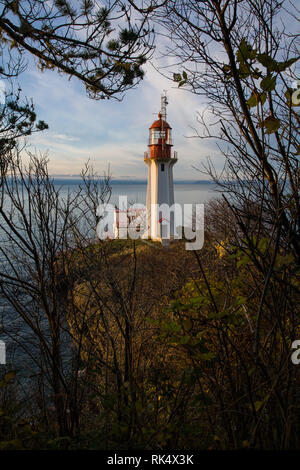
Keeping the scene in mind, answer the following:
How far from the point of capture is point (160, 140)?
68.5ft

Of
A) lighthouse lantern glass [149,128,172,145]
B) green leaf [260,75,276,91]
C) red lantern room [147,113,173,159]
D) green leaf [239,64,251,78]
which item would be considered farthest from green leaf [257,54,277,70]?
lighthouse lantern glass [149,128,172,145]

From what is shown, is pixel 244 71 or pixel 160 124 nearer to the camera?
pixel 244 71

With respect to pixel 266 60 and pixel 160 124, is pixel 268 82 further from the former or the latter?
pixel 160 124

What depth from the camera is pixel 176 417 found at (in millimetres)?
1806

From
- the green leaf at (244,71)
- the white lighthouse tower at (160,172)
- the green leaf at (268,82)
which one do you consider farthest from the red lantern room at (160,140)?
the green leaf at (268,82)

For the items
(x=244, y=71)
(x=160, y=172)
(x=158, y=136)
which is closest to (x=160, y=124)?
(x=158, y=136)

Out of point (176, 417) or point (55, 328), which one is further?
point (55, 328)

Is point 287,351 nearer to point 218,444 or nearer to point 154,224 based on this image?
point 218,444

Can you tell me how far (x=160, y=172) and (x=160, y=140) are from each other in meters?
2.20

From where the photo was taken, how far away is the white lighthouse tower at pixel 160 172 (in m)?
20.8

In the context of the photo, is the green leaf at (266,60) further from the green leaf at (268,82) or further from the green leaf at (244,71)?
the green leaf at (244,71)
